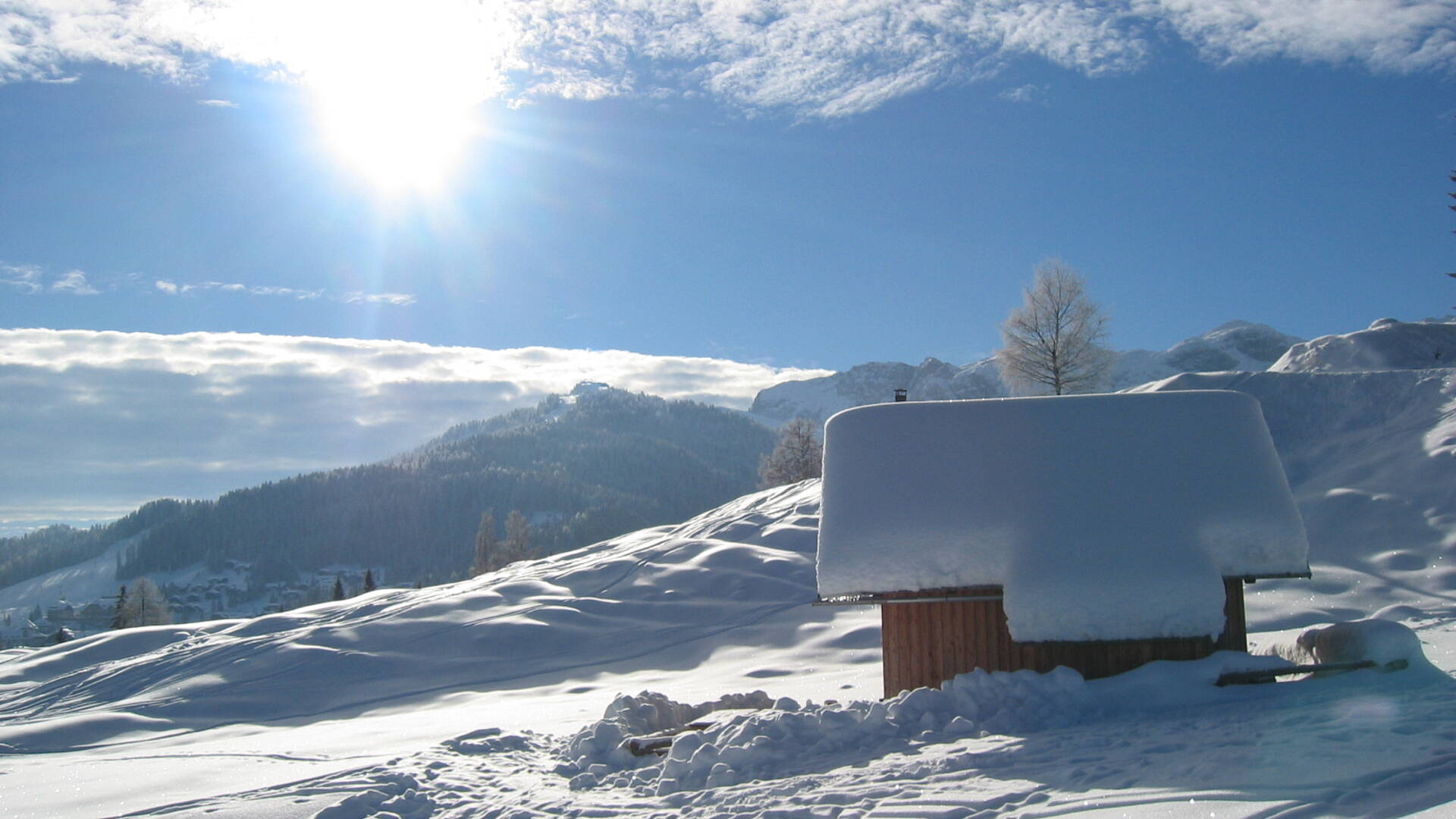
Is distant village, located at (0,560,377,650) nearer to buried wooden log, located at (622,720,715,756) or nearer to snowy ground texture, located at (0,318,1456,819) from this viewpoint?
snowy ground texture, located at (0,318,1456,819)

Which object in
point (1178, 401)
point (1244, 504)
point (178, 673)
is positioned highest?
point (1178, 401)

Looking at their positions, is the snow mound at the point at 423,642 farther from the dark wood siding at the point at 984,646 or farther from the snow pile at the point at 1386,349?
the snow pile at the point at 1386,349

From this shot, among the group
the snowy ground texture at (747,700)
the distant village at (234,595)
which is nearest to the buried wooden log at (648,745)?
the snowy ground texture at (747,700)

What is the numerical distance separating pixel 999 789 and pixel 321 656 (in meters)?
25.9

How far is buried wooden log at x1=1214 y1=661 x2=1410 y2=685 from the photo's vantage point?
1169 centimetres

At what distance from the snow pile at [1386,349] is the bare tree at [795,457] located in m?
26.7

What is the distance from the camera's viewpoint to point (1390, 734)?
28.2 ft

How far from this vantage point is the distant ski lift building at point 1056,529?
40.9 ft

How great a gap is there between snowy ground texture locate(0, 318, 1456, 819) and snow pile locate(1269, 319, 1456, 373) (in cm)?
25

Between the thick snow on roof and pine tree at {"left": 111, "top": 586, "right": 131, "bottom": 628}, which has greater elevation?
the thick snow on roof

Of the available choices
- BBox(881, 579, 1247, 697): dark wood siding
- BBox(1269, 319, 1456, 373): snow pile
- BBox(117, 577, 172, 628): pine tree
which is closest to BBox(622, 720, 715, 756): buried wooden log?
BBox(881, 579, 1247, 697): dark wood siding

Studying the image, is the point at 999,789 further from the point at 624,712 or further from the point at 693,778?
the point at 624,712

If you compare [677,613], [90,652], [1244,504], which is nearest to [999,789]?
[1244,504]

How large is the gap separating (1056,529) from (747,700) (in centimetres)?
689
